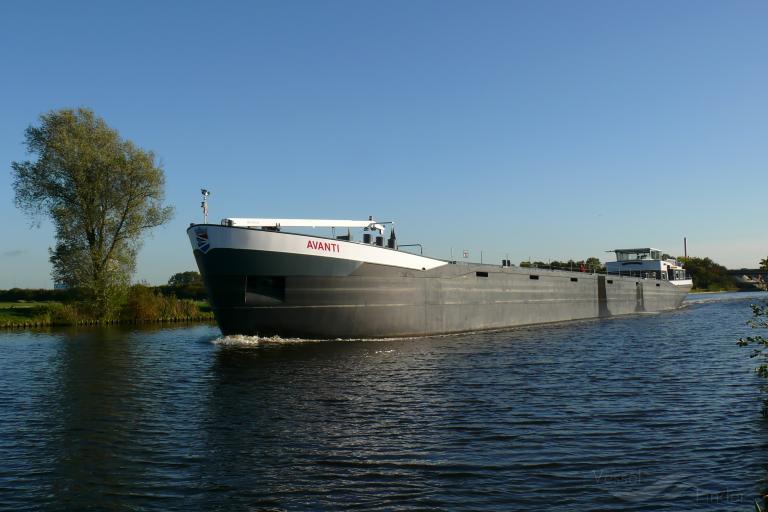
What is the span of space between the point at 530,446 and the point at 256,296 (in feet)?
60.8

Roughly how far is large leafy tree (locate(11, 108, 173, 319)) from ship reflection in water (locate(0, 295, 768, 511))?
2480cm

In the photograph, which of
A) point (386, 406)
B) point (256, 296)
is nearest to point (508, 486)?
point (386, 406)

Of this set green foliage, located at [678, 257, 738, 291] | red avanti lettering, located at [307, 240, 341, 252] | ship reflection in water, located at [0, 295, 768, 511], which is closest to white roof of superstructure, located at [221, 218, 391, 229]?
red avanti lettering, located at [307, 240, 341, 252]

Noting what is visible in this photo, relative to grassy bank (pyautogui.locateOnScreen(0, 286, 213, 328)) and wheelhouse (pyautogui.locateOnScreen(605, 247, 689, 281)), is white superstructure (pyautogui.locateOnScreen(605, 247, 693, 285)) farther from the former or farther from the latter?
grassy bank (pyautogui.locateOnScreen(0, 286, 213, 328))

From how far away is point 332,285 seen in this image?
93.0ft

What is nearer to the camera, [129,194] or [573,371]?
[573,371]

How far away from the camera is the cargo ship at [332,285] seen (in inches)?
1064

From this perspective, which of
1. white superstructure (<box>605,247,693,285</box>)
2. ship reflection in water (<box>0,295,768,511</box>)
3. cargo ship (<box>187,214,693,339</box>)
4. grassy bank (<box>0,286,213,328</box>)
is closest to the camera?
ship reflection in water (<box>0,295,768,511</box>)

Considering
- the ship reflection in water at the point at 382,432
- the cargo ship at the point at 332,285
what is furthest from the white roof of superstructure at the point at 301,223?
the ship reflection in water at the point at 382,432

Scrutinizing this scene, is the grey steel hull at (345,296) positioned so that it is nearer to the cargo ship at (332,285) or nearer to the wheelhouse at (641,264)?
the cargo ship at (332,285)

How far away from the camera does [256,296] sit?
2731 centimetres

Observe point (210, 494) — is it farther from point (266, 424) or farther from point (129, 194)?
point (129, 194)

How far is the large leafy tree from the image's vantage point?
4631cm

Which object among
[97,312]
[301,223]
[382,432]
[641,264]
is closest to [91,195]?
[97,312]
